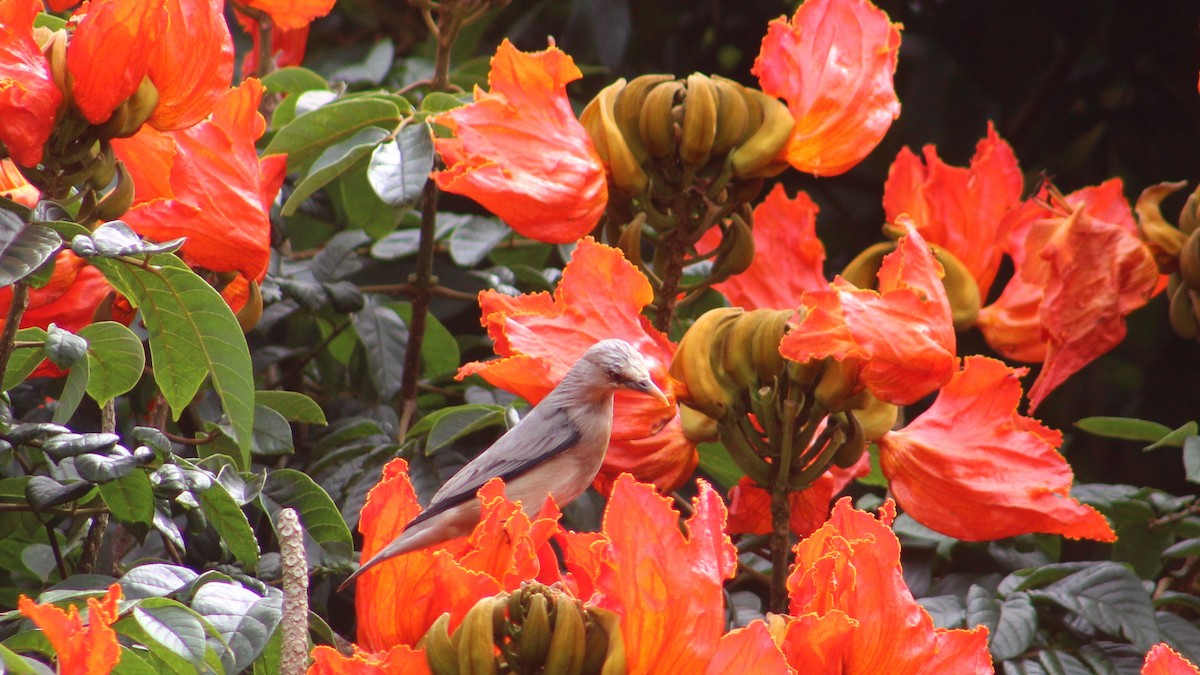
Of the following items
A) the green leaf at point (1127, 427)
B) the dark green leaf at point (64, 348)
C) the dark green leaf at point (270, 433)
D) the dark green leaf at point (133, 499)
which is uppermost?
the dark green leaf at point (64, 348)

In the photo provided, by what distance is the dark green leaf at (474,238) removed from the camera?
6.00 feet

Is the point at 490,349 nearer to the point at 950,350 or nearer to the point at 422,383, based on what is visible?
the point at 422,383

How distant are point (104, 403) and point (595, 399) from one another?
43cm

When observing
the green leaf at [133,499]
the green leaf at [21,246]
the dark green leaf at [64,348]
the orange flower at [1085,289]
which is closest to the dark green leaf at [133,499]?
the green leaf at [133,499]

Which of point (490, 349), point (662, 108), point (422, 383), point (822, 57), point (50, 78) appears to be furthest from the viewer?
point (490, 349)

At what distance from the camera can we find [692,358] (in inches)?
49.5

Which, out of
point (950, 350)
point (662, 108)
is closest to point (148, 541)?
point (662, 108)

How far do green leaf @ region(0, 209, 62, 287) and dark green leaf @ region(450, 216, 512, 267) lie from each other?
0.75 m

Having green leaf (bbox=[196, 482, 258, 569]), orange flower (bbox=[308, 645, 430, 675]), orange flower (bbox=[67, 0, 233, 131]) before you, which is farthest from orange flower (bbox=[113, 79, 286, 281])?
orange flower (bbox=[308, 645, 430, 675])

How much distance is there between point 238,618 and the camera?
1036mm

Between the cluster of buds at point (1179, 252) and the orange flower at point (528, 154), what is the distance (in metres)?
0.63

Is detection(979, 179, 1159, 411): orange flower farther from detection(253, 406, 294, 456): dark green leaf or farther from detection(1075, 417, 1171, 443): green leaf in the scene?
detection(253, 406, 294, 456): dark green leaf

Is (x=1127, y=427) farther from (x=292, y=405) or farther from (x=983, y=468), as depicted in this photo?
(x=292, y=405)

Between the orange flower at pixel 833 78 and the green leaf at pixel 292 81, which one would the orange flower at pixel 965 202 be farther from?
the green leaf at pixel 292 81
